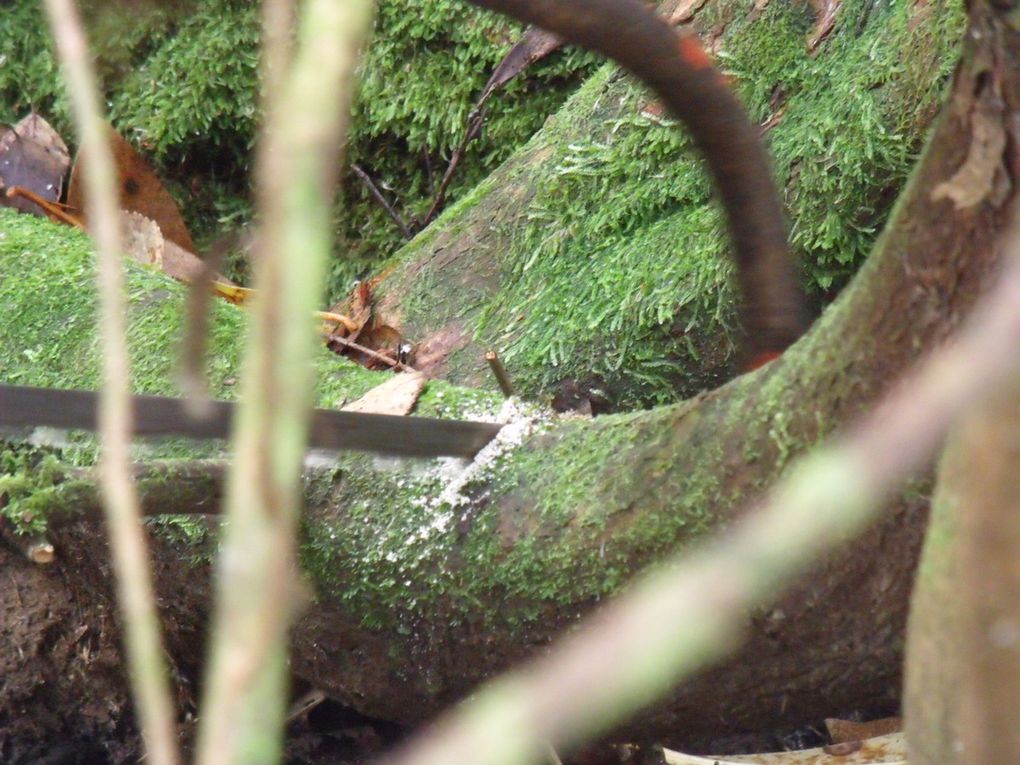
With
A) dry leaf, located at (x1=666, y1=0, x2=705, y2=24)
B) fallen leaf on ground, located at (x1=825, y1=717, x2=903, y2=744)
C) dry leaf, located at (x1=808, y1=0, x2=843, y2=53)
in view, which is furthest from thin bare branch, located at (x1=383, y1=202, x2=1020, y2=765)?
dry leaf, located at (x1=666, y1=0, x2=705, y2=24)

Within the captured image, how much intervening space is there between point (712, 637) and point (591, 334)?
1.45m

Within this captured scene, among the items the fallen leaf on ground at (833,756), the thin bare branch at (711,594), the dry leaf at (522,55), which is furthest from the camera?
the dry leaf at (522,55)

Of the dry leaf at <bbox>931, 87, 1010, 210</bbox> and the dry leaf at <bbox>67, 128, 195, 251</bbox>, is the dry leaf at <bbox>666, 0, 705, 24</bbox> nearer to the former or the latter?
the dry leaf at <bbox>67, 128, 195, 251</bbox>

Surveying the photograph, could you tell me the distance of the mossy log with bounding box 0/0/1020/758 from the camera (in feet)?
2.45

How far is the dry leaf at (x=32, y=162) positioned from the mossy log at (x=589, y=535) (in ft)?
2.29

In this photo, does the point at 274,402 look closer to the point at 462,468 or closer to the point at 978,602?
the point at 978,602

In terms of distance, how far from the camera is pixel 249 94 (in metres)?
2.51

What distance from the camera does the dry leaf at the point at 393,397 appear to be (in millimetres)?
1357

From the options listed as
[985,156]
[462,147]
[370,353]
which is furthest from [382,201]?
[985,156]

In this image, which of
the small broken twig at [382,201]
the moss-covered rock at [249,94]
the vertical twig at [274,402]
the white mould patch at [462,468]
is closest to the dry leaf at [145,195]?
the moss-covered rock at [249,94]

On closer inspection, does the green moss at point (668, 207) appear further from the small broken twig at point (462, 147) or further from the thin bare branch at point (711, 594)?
the thin bare branch at point (711, 594)

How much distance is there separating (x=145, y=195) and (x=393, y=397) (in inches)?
46.3

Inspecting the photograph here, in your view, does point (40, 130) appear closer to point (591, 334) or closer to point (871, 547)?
point (591, 334)

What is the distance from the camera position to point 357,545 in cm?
121
